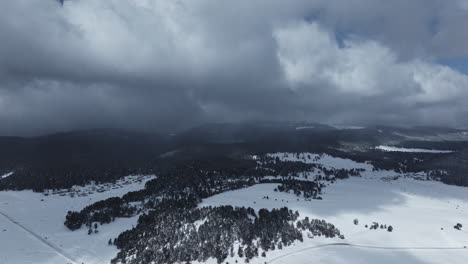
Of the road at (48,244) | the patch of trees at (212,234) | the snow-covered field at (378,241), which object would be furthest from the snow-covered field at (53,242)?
the snow-covered field at (378,241)

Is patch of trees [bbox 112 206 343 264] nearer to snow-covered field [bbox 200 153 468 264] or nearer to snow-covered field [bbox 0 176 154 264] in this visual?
snow-covered field [bbox 200 153 468 264]

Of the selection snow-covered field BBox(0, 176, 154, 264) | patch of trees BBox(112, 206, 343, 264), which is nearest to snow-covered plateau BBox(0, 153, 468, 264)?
snow-covered field BBox(0, 176, 154, 264)

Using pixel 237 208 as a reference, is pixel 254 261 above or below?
below

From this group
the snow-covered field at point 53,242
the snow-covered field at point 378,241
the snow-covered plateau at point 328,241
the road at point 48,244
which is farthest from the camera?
the snow-covered field at point 53,242

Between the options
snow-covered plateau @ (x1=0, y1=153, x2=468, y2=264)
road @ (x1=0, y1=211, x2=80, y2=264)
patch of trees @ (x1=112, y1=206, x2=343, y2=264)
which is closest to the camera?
patch of trees @ (x1=112, y1=206, x2=343, y2=264)

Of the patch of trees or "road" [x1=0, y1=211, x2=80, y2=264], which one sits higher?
the patch of trees

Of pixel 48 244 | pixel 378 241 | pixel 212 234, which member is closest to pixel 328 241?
pixel 378 241

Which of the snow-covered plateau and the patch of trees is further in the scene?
the snow-covered plateau

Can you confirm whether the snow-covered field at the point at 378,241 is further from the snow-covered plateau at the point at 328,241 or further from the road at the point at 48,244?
the road at the point at 48,244

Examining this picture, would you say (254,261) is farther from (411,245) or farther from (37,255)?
(37,255)

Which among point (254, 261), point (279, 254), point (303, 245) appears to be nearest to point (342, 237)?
point (303, 245)

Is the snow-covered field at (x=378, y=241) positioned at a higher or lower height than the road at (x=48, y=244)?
higher
